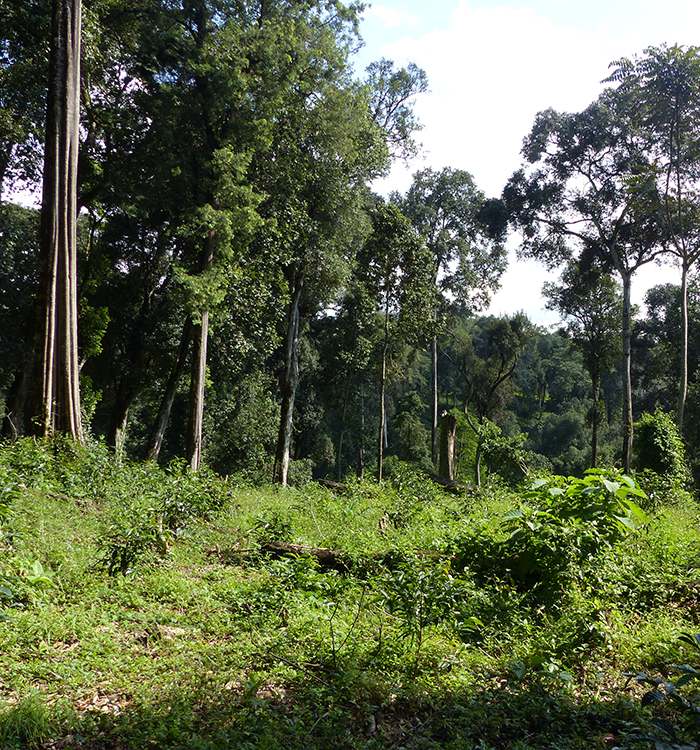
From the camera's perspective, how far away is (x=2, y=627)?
11.4ft

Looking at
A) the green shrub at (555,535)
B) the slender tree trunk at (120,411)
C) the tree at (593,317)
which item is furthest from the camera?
the tree at (593,317)

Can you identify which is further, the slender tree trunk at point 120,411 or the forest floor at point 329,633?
the slender tree trunk at point 120,411

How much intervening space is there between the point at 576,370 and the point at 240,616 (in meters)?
56.8

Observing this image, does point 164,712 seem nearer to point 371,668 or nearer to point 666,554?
point 371,668

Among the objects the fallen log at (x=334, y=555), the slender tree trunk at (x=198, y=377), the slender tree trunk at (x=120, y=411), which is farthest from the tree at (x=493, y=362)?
the fallen log at (x=334, y=555)

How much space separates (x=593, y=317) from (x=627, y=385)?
33.8 ft

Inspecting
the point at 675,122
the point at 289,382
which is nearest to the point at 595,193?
the point at 675,122

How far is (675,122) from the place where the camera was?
1725 centimetres

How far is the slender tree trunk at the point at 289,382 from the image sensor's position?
669 inches

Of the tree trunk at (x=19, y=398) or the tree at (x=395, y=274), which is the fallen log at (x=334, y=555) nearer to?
the tree trunk at (x=19, y=398)

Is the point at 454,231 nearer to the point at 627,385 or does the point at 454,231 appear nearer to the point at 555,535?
the point at 627,385

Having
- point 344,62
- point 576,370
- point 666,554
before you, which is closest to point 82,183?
point 344,62

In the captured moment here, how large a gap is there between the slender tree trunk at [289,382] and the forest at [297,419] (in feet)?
0.38

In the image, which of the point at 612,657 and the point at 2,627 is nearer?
the point at 2,627
